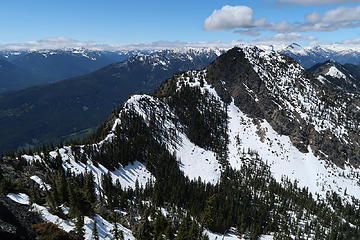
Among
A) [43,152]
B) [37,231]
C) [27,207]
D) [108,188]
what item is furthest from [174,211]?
[37,231]

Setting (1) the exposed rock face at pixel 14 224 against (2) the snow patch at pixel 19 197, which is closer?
(1) the exposed rock face at pixel 14 224

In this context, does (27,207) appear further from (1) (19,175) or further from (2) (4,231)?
(1) (19,175)

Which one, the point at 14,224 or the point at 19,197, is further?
the point at 19,197

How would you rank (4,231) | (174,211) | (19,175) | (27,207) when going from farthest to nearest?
(174,211) < (19,175) < (27,207) < (4,231)

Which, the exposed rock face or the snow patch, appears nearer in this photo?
the exposed rock face

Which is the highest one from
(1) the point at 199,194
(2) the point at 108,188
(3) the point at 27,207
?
(3) the point at 27,207

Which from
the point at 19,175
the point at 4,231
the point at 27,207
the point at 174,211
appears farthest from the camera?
the point at 174,211

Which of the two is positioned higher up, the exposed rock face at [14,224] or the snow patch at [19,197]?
the exposed rock face at [14,224]

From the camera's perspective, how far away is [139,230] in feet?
286

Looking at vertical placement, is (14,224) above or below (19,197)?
above

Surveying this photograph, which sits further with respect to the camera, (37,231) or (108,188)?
(108,188)

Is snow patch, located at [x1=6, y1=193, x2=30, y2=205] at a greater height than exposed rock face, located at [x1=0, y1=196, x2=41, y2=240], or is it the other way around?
exposed rock face, located at [x1=0, y1=196, x2=41, y2=240]

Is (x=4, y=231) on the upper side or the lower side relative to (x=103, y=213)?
upper

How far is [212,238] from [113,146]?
87.2 metres
